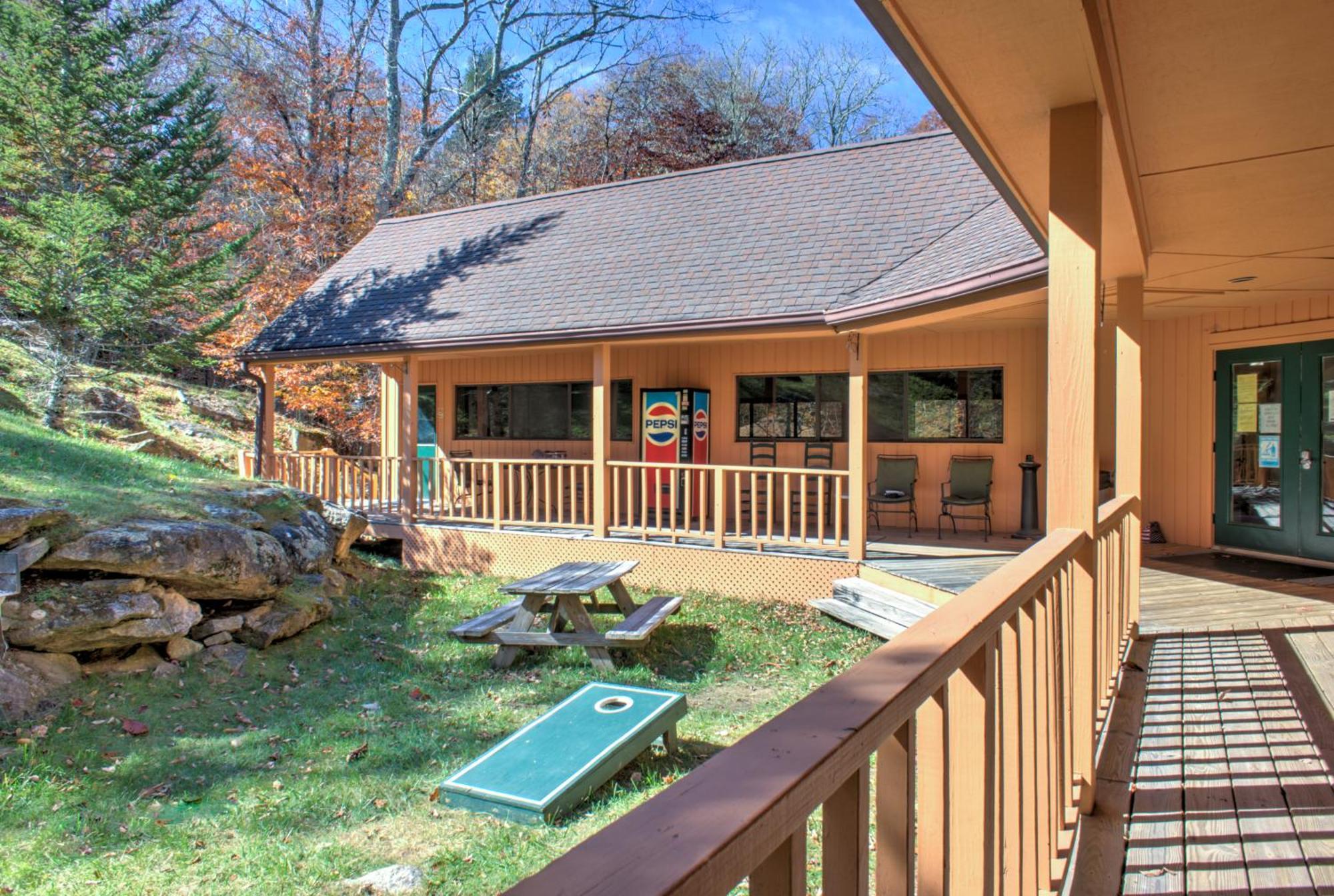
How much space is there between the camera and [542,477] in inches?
474

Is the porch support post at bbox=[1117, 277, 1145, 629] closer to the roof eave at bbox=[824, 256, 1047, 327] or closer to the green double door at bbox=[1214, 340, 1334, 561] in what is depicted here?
the roof eave at bbox=[824, 256, 1047, 327]

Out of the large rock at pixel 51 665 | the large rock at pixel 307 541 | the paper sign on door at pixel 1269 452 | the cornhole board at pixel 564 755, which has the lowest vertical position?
the cornhole board at pixel 564 755

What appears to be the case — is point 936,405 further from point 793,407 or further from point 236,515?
point 236,515

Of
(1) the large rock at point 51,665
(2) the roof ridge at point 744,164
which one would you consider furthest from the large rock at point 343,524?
(2) the roof ridge at point 744,164

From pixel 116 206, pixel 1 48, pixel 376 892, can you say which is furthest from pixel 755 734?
pixel 1 48

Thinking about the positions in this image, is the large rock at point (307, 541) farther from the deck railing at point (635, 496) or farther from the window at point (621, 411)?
the window at point (621, 411)

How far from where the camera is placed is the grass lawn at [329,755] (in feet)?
11.5

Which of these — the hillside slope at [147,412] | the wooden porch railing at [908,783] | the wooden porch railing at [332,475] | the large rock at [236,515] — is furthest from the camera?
the hillside slope at [147,412]

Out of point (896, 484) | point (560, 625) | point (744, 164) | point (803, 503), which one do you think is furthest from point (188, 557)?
point (744, 164)

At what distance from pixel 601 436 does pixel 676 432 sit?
5.60 feet

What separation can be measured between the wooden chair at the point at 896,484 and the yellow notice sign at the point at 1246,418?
315 centimetres

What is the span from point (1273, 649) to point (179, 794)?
20.1ft

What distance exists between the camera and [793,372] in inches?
396

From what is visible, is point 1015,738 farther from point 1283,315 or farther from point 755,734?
point 1283,315
